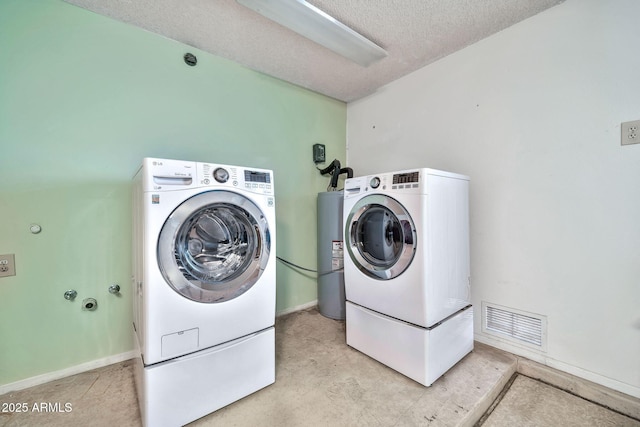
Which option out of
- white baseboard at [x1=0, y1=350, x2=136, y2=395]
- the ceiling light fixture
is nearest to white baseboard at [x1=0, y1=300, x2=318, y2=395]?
white baseboard at [x1=0, y1=350, x2=136, y2=395]

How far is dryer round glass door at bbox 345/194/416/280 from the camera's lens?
140 cm

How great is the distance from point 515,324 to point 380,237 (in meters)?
1.06

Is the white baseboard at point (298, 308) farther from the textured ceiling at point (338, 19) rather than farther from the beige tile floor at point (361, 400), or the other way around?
the textured ceiling at point (338, 19)

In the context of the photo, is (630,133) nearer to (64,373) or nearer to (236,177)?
(236,177)

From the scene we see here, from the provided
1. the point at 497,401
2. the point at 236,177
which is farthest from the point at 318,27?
the point at 497,401

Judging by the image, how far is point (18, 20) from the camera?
52.3 inches

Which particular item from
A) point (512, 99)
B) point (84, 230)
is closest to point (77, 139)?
point (84, 230)

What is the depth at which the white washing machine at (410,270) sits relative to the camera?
52.7 inches

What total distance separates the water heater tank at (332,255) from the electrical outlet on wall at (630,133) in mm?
1651

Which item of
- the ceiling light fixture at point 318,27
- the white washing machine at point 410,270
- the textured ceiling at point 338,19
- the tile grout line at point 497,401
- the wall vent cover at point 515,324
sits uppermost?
the textured ceiling at point 338,19

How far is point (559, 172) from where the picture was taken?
1466 millimetres

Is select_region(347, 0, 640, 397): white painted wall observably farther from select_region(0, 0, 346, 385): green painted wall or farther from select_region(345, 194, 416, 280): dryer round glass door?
select_region(0, 0, 346, 385): green painted wall

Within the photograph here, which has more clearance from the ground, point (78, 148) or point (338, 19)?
point (338, 19)

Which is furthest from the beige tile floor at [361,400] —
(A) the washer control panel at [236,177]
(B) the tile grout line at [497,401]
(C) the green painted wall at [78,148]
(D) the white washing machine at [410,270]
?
(A) the washer control panel at [236,177]
